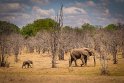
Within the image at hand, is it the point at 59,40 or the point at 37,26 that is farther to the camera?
the point at 37,26

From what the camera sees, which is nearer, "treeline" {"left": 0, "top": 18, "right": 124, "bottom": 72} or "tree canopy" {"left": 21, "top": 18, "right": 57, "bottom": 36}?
"treeline" {"left": 0, "top": 18, "right": 124, "bottom": 72}

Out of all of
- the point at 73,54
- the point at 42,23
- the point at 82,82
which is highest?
the point at 42,23

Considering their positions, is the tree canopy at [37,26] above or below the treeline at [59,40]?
above

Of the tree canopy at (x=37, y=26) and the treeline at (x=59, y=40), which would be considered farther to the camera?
the tree canopy at (x=37, y=26)

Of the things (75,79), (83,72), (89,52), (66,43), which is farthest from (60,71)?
(66,43)

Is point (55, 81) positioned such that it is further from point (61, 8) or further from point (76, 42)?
point (76, 42)

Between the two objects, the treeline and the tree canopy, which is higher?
the tree canopy

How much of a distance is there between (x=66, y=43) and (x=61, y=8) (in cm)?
2815

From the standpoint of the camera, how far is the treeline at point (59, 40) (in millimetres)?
47875

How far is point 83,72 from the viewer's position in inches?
1383

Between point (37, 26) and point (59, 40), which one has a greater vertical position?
point (37, 26)

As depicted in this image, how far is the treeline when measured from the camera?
47.9 m

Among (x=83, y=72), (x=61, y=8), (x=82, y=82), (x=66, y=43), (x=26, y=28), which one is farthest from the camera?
(x=26, y=28)

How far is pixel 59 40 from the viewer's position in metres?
47.2
